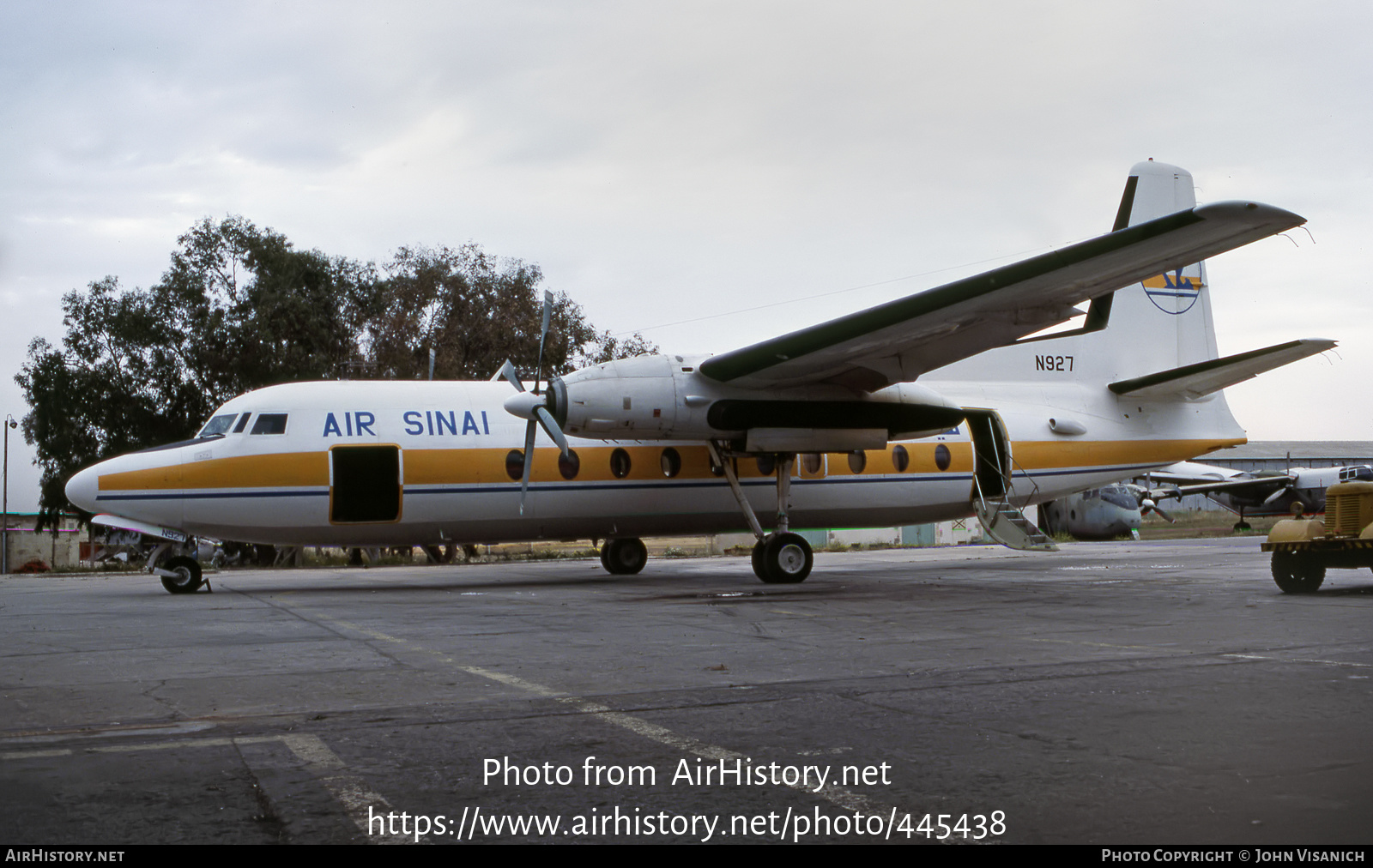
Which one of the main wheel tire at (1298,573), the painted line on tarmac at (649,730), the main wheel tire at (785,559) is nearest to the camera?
the painted line on tarmac at (649,730)

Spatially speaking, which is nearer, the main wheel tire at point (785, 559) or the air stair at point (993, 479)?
the main wheel tire at point (785, 559)

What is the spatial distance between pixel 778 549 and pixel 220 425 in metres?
8.77

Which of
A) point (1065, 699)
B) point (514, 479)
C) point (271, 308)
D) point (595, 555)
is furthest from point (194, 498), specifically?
point (271, 308)

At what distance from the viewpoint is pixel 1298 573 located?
12.8 metres

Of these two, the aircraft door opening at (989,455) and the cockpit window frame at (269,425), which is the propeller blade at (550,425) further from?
the aircraft door opening at (989,455)

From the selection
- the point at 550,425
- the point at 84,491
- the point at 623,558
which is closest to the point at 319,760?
the point at 550,425

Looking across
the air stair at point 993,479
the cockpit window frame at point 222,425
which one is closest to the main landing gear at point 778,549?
the air stair at point 993,479

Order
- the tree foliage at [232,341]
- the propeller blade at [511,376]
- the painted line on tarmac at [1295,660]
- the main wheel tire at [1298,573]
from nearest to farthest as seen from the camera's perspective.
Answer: the painted line on tarmac at [1295,660]
the main wheel tire at [1298,573]
the propeller blade at [511,376]
the tree foliage at [232,341]

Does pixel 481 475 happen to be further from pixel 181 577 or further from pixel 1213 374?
pixel 1213 374

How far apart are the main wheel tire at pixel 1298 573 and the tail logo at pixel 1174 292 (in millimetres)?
9026

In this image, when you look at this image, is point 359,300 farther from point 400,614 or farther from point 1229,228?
point 1229,228

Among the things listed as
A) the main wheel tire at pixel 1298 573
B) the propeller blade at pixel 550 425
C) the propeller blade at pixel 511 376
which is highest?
the propeller blade at pixel 511 376

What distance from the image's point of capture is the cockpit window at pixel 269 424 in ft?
51.0

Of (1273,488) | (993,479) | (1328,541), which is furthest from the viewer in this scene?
(1273,488)
